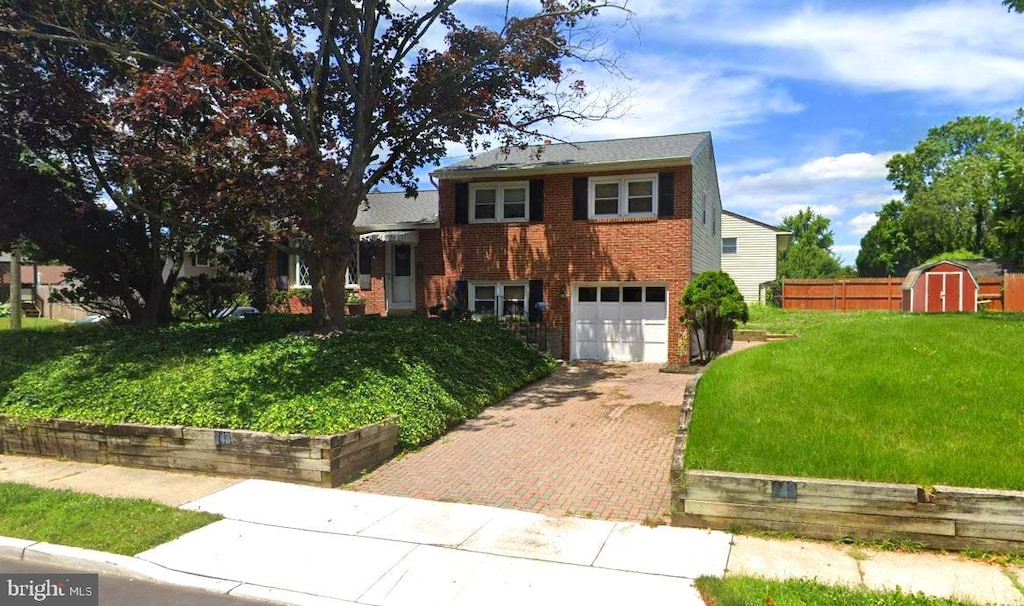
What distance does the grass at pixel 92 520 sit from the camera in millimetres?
5277

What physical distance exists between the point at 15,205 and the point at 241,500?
9098mm

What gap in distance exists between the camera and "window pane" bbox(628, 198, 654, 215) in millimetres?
15831

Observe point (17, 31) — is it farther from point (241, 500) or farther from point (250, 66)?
point (241, 500)

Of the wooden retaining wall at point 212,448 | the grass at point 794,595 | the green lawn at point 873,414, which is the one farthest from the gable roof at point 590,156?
the grass at point 794,595

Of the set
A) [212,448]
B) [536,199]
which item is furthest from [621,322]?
[212,448]

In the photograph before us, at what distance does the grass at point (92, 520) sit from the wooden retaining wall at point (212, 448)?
1.06 m

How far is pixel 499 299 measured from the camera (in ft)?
56.5

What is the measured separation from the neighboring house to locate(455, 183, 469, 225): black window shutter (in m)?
21.8

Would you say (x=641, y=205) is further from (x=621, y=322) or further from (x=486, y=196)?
(x=486, y=196)

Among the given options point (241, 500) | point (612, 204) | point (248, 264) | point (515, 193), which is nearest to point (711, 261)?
point (612, 204)

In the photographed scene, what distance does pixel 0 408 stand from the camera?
872 cm

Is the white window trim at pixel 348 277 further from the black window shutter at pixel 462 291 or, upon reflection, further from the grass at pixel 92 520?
the grass at pixel 92 520

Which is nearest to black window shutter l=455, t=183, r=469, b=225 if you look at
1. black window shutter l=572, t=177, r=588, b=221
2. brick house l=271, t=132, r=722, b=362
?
brick house l=271, t=132, r=722, b=362

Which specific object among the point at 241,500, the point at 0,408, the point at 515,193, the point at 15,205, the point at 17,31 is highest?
the point at 17,31
